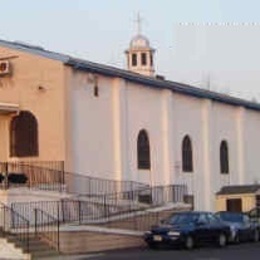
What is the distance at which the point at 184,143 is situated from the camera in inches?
1750

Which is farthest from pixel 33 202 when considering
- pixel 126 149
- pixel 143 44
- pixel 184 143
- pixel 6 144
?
pixel 143 44

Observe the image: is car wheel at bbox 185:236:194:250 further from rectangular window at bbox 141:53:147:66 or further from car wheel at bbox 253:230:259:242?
rectangular window at bbox 141:53:147:66

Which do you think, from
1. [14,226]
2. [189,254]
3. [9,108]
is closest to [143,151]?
[9,108]

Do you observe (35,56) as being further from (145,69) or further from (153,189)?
(145,69)

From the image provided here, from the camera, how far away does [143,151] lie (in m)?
40.6

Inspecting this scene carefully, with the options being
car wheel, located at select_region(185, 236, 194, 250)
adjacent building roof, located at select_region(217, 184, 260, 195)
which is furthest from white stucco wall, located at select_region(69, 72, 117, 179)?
adjacent building roof, located at select_region(217, 184, 260, 195)

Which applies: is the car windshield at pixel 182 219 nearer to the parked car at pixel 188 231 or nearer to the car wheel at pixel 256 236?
the parked car at pixel 188 231

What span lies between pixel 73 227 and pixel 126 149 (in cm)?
960

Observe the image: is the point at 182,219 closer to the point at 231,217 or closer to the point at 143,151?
the point at 231,217

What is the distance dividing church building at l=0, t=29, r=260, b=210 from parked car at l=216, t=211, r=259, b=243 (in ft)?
17.7

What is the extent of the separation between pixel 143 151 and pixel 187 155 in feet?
15.6

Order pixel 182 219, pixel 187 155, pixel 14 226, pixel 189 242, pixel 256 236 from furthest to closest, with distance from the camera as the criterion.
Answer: pixel 187 155 → pixel 256 236 → pixel 182 219 → pixel 189 242 → pixel 14 226

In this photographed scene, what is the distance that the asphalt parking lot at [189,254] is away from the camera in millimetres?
27375

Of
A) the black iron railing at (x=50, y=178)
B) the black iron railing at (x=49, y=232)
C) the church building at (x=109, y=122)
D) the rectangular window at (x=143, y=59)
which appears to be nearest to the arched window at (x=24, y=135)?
the church building at (x=109, y=122)
